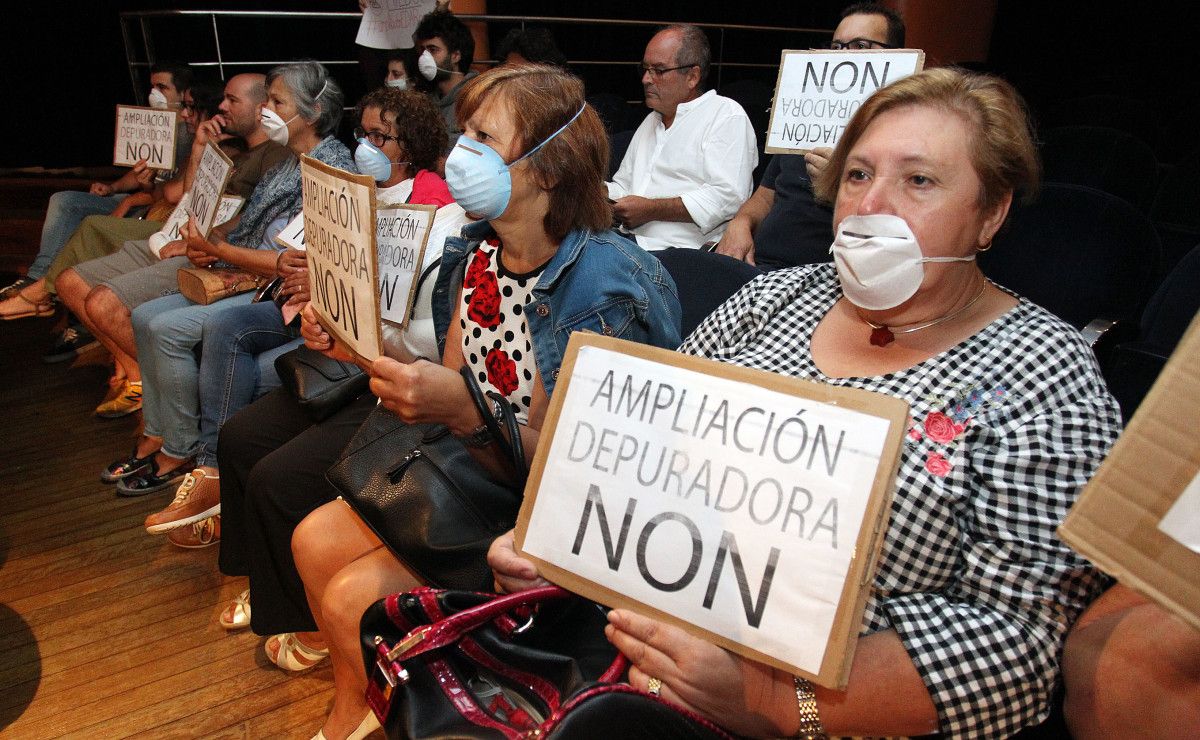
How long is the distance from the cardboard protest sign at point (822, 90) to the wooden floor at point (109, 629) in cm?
221

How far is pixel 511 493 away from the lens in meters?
Result: 1.41

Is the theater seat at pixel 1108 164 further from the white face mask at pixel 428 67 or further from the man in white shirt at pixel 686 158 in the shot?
the white face mask at pixel 428 67

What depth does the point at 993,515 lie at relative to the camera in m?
1.04

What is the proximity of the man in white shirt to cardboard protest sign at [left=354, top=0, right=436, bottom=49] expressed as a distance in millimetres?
1853

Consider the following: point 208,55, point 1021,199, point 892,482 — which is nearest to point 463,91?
point 1021,199

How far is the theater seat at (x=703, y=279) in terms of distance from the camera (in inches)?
74.2

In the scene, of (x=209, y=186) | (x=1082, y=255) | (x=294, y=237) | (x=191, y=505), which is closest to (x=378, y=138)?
(x=294, y=237)

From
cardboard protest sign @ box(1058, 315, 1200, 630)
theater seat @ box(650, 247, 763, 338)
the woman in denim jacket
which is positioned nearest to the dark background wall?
theater seat @ box(650, 247, 763, 338)

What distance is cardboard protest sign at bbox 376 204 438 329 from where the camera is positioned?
176 cm

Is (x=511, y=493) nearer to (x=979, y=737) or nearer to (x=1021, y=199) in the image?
(x=979, y=737)

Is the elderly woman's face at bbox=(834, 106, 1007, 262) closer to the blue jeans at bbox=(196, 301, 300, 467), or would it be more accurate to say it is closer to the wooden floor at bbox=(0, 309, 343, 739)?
the wooden floor at bbox=(0, 309, 343, 739)

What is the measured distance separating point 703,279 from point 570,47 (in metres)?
7.66

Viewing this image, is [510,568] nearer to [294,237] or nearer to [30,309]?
[294,237]

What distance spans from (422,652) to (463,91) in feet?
4.28
